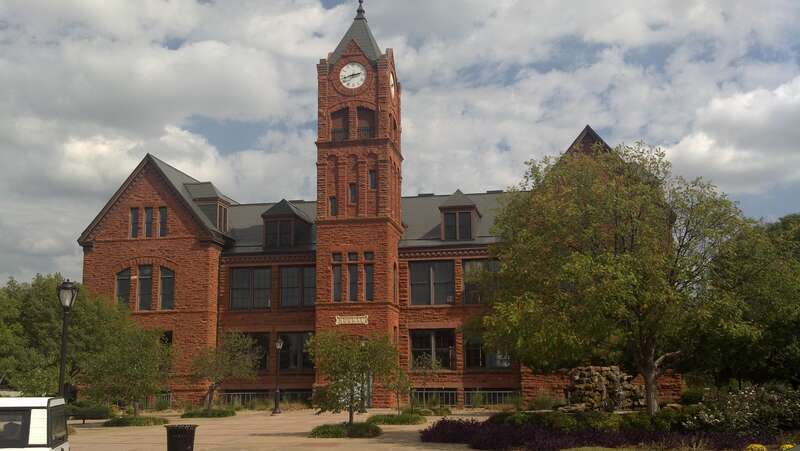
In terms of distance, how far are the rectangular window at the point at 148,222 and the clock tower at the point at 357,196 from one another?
10911 mm

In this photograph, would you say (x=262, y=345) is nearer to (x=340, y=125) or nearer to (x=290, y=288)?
(x=290, y=288)

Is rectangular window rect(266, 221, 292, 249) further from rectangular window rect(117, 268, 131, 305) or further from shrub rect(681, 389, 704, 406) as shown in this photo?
shrub rect(681, 389, 704, 406)

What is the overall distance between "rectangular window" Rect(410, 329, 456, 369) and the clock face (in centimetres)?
1480

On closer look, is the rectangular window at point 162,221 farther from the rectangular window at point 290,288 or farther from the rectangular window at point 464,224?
the rectangular window at point 464,224

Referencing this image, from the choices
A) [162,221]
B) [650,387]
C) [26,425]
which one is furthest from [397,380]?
[162,221]

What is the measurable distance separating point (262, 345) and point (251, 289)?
11.3ft

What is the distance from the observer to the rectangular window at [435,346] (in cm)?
4700

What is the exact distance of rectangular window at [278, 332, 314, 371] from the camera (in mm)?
48312

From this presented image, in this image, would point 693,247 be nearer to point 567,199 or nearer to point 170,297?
point 567,199

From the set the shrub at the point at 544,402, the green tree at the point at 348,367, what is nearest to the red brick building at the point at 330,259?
the shrub at the point at 544,402

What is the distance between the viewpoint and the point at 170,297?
1909 inches

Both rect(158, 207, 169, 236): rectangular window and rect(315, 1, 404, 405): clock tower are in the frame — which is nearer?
rect(315, 1, 404, 405): clock tower

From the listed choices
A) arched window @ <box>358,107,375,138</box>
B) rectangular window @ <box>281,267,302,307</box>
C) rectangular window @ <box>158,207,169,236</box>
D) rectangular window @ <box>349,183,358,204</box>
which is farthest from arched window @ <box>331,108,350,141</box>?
rectangular window @ <box>158,207,169,236</box>

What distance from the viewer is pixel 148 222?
162 ft
